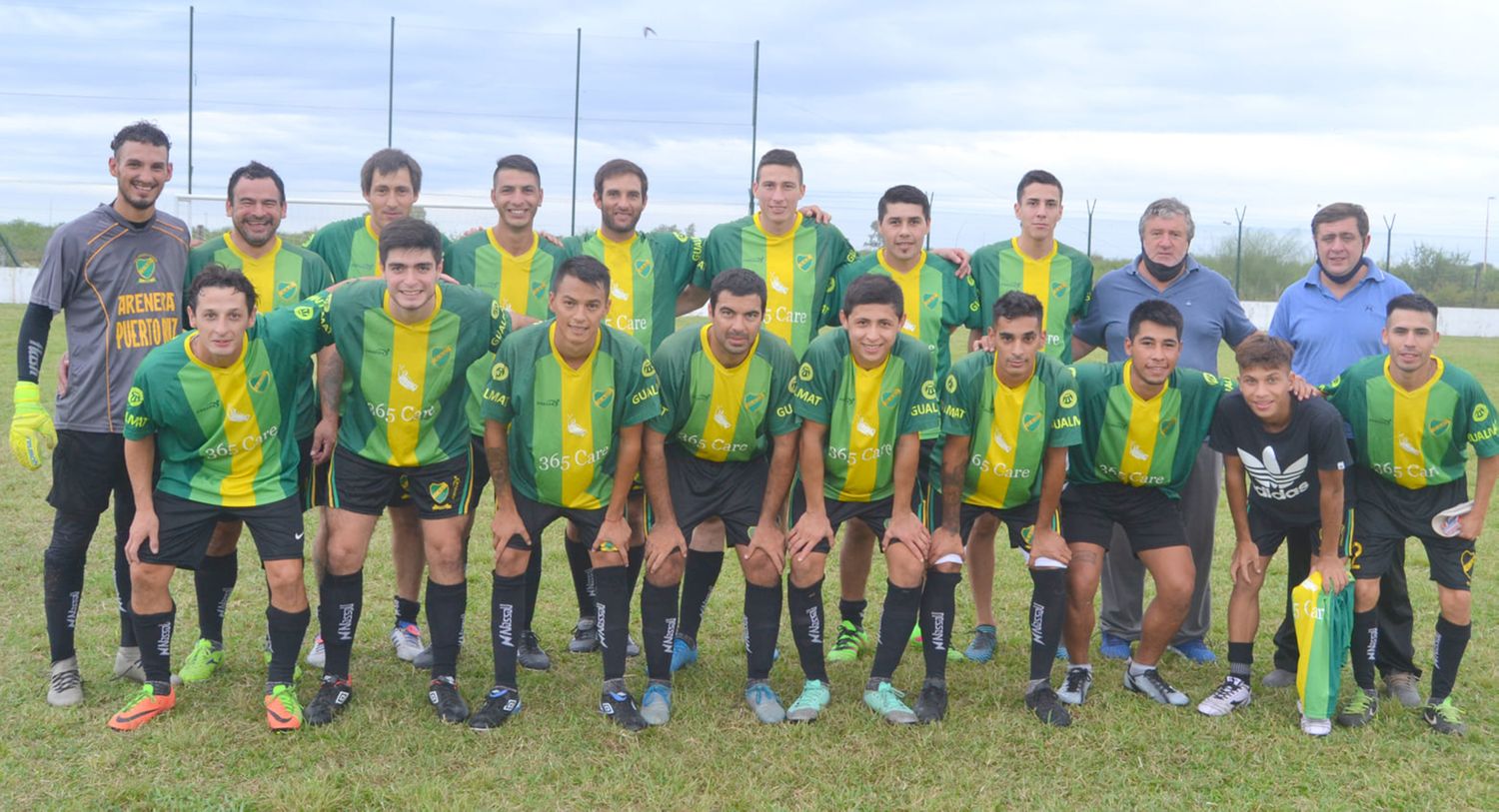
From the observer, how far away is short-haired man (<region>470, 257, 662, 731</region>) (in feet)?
13.5

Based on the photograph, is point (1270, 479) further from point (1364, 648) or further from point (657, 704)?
point (657, 704)

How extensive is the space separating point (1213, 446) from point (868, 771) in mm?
1917

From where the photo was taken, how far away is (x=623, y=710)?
415cm

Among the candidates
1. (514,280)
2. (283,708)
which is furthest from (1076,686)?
(283,708)

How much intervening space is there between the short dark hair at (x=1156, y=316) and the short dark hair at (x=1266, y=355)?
249 mm

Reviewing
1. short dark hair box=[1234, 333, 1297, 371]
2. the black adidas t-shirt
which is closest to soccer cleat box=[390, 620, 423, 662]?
the black adidas t-shirt

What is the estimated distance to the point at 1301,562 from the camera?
15.6 feet

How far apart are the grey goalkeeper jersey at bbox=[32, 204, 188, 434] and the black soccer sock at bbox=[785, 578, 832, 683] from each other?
2.57 m

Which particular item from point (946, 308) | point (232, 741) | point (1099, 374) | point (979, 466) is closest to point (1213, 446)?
point (1099, 374)

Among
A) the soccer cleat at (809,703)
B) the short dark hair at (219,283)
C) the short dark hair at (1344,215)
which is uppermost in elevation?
the short dark hair at (1344,215)

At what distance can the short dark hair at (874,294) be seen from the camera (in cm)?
425

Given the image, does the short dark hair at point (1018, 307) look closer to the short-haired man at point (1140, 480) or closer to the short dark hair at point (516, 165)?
the short-haired man at point (1140, 480)

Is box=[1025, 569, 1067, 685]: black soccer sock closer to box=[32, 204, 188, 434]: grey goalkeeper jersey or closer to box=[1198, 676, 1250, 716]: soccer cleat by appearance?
box=[1198, 676, 1250, 716]: soccer cleat

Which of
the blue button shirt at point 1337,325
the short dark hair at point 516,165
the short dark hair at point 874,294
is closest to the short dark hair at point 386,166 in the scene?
the short dark hair at point 516,165
